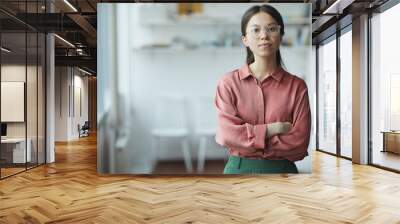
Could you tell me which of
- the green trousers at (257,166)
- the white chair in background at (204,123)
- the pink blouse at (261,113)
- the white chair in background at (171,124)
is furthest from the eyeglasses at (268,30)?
Answer: the green trousers at (257,166)

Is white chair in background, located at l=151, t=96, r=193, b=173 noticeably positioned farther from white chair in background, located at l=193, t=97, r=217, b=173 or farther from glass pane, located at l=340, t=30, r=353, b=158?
glass pane, located at l=340, t=30, r=353, b=158

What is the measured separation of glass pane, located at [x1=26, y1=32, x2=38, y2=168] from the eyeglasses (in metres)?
4.13

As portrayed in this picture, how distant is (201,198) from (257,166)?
1.58 metres

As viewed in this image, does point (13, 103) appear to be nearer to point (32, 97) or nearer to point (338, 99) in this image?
point (32, 97)

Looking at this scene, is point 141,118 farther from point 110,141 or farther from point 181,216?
point 181,216

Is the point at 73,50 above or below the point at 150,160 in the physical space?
above

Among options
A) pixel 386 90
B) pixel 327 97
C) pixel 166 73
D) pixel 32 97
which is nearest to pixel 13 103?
pixel 32 97

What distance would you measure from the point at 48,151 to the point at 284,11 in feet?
18.4

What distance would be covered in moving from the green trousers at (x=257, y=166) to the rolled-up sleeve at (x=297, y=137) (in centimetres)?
14

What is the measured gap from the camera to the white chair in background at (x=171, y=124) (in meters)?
6.41

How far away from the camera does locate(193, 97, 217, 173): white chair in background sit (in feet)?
21.1

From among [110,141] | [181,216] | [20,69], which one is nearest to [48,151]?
[20,69]

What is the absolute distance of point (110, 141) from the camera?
6.44 meters

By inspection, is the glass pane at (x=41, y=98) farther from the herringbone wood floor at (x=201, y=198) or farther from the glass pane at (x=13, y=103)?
the herringbone wood floor at (x=201, y=198)
